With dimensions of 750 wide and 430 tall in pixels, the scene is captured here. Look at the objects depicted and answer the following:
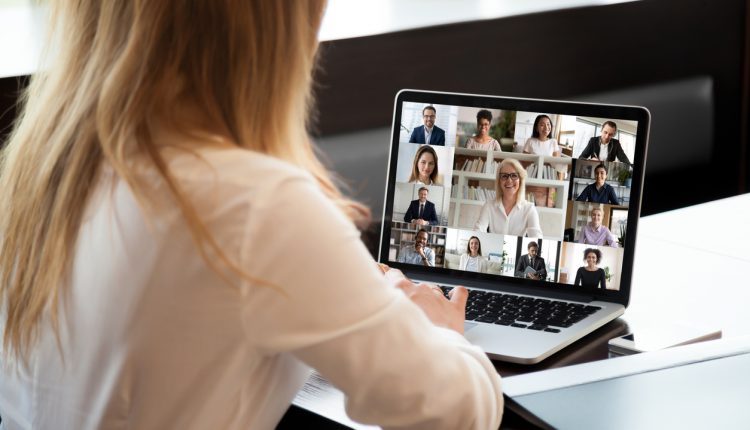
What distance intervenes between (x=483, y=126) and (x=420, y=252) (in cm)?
21

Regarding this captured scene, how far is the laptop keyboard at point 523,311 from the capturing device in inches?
48.4

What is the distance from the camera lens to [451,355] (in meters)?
0.84

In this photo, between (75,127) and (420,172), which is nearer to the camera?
(75,127)

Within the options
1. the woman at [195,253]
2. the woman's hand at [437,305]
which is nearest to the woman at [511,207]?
the woman's hand at [437,305]

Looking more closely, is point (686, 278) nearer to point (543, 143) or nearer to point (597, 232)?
point (597, 232)

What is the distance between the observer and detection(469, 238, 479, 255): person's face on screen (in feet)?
4.45

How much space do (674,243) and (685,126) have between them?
1.84 meters

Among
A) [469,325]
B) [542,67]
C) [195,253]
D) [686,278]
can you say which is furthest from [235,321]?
[542,67]

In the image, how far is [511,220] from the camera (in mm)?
1331

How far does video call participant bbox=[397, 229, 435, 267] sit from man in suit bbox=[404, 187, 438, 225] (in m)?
0.02

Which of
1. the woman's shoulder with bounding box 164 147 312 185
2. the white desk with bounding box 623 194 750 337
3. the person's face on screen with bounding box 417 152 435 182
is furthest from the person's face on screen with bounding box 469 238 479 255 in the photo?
the woman's shoulder with bounding box 164 147 312 185

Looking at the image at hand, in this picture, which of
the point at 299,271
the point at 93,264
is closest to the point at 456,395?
the point at 299,271

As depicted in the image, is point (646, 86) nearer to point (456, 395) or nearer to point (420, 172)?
point (420, 172)

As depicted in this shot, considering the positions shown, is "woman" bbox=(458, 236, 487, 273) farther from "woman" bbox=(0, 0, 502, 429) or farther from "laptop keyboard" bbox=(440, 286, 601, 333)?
"woman" bbox=(0, 0, 502, 429)
